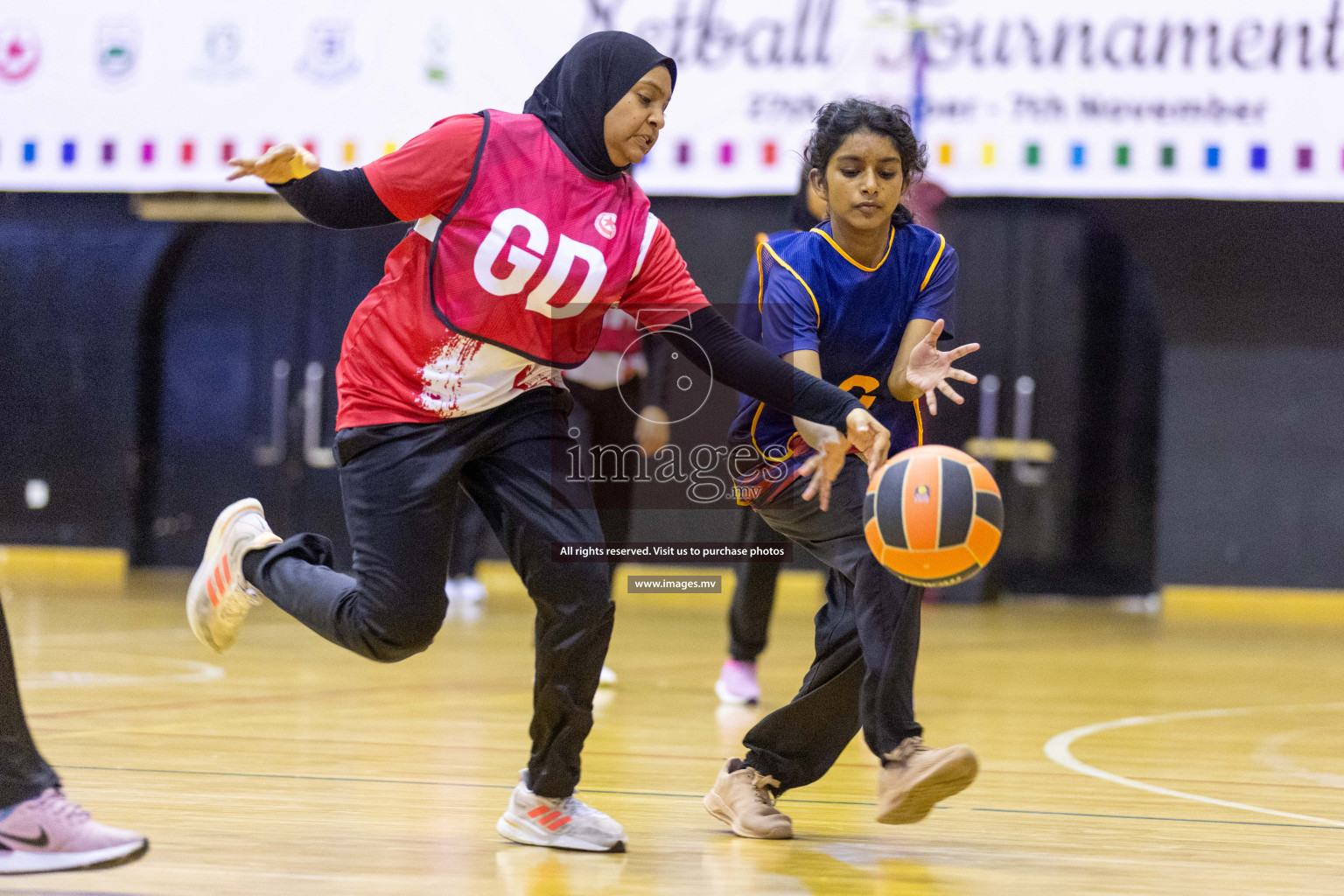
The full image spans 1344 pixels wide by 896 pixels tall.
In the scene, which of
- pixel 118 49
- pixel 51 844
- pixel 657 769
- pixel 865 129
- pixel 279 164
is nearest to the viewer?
pixel 51 844

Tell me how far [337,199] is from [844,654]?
1.34 meters

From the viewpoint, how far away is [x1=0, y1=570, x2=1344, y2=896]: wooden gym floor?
2629mm

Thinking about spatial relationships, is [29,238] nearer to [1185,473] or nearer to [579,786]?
[1185,473]

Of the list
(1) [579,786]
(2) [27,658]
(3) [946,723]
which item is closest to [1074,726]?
(3) [946,723]

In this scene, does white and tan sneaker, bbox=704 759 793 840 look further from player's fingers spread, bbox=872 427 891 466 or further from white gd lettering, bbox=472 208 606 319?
white gd lettering, bbox=472 208 606 319

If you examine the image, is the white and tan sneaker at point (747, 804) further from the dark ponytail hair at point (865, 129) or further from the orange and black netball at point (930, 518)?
the dark ponytail hair at point (865, 129)

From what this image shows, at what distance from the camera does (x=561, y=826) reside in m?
2.85

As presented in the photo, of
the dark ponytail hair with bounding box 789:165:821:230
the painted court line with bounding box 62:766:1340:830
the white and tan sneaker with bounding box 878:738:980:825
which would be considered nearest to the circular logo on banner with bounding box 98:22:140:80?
the dark ponytail hair with bounding box 789:165:821:230

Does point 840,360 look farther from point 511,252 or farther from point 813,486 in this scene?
point 511,252

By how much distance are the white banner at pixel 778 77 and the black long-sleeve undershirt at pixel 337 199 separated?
5.47 m

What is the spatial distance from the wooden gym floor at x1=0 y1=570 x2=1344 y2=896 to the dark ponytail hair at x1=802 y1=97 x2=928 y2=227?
1359mm

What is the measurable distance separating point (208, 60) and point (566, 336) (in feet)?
20.7

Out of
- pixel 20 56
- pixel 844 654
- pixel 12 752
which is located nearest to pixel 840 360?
pixel 844 654

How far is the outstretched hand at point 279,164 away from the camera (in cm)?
253
